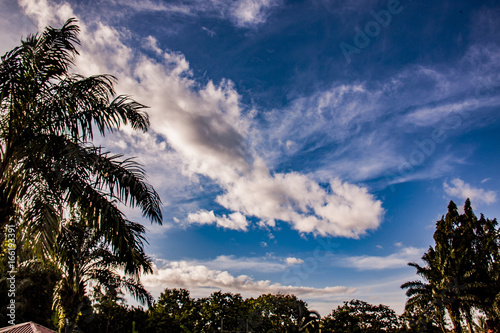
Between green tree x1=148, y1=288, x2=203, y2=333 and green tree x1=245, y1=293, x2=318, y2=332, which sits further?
green tree x1=245, y1=293, x2=318, y2=332

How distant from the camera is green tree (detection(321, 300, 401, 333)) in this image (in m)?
40.2

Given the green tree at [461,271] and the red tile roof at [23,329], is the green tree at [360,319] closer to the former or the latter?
the green tree at [461,271]

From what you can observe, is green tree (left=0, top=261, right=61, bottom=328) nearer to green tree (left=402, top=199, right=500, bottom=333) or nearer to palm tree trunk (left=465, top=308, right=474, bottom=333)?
green tree (left=402, top=199, right=500, bottom=333)

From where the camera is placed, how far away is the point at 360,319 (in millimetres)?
43000

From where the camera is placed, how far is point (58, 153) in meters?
5.87

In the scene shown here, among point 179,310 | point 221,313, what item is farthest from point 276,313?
point 179,310

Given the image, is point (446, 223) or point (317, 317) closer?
point (446, 223)

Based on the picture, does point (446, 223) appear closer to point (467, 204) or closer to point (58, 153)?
point (467, 204)

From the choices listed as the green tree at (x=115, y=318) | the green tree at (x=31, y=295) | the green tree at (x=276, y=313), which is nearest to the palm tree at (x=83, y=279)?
the green tree at (x=31, y=295)

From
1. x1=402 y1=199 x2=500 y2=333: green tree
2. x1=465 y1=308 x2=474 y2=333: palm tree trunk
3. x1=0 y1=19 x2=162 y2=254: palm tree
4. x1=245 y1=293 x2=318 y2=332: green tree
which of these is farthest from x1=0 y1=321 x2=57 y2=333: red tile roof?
x1=245 y1=293 x2=318 y2=332: green tree

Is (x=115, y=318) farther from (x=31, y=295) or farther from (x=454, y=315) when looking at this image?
(x=454, y=315)

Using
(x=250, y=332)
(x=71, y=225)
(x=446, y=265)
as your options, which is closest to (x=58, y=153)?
(x=71, y=225)

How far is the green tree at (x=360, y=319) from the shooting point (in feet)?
132

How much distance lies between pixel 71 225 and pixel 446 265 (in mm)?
26721
